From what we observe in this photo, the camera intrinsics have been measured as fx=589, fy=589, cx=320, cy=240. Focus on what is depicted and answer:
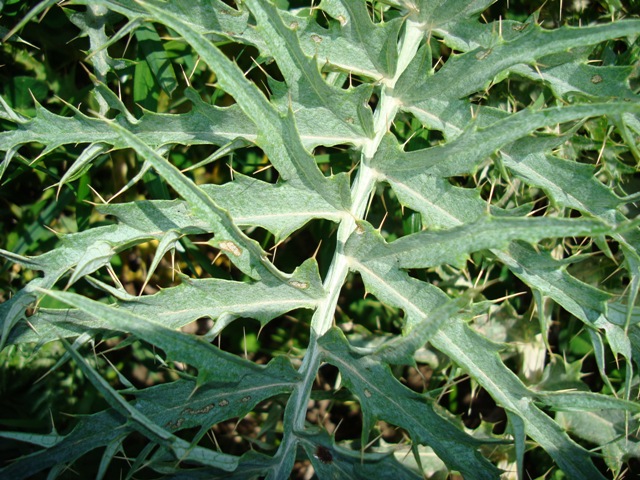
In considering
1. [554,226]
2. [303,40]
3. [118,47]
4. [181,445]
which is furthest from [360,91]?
[118,47]

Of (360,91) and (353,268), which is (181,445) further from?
(360,91)

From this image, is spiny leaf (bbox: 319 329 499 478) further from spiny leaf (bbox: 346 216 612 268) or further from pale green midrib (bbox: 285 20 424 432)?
spiny leaf (bbox: 346 216 612 268)

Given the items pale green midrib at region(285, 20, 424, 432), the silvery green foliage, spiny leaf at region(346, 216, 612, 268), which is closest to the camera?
spiny leaf at region(346, 216, 612, 268)

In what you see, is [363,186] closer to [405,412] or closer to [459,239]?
[459,239]

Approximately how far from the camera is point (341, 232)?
1.13m

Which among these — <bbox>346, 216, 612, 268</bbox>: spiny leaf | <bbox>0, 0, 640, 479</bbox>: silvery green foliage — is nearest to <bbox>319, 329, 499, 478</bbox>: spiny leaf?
<bbox>0, 0, 640, 479</bbox>: silvery green foliage

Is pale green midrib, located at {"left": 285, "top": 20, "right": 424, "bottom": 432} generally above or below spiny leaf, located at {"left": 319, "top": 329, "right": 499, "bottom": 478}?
above

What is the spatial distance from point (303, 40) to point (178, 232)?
47 centimetres

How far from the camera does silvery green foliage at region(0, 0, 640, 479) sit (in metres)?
0.96

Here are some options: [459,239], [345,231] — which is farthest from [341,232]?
[459,239]

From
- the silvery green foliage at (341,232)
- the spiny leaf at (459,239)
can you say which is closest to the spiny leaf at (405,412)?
the silvery green foliage at (341,232)

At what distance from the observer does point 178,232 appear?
3.58ft

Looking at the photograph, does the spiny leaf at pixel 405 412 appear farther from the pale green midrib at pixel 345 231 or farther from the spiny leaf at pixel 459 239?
the spiny leaf at pixel 459 239

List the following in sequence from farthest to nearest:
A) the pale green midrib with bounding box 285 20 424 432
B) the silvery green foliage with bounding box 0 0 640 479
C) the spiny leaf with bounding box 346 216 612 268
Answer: the pale green midrib with bounding box 285 20 424 432 → the silvery green foliage with bounding box 0 0 640 479 → the spiny leaf with bounding box 346 216 612 268
